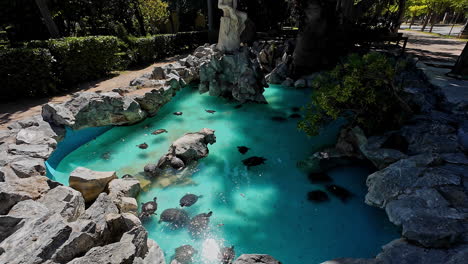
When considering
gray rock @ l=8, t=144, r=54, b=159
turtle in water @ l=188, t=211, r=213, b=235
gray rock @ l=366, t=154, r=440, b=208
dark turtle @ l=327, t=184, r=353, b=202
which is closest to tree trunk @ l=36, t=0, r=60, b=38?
gray rock @ l=8, t=144, r=54, b=159

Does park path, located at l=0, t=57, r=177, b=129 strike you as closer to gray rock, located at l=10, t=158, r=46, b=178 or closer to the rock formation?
gray rock, located at l=10, t=158, r=46, b=178

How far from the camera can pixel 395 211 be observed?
18.8 feet

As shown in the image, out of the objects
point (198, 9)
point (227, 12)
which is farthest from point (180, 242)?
point (198, 9)

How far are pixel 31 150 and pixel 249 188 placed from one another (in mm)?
7059

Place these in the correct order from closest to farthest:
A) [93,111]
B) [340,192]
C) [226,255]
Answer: [226,255] → [340,192] → [93,111]

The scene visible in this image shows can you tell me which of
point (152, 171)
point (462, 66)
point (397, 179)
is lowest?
point (152, 171)

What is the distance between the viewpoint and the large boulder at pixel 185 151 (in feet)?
30.1

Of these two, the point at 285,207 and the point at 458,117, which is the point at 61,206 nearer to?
the point at 285,207

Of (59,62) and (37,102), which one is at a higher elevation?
(59,62)

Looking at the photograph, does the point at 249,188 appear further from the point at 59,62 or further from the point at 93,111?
the point at 59,62

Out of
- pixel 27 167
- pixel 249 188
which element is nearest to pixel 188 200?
pixel 249 188

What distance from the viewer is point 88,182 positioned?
7242mm

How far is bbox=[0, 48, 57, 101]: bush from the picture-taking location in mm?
11031

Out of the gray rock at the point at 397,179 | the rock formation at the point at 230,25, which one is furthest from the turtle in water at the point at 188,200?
the rock formation at the point at 230,25
